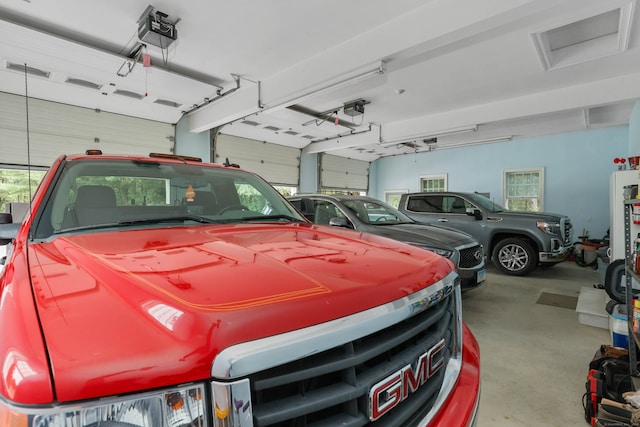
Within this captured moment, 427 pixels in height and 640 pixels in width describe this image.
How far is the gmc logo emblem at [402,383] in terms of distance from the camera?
743mm

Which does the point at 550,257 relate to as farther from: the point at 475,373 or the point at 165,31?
the point at 165,31

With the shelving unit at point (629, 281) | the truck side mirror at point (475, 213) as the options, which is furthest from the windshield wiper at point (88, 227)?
the truck side mirror at point (475, 213)

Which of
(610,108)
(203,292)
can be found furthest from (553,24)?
(203,292)

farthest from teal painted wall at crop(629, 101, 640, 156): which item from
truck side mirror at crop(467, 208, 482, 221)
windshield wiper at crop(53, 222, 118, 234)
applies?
windshield wiper at crop(53, 222, 118, 234)

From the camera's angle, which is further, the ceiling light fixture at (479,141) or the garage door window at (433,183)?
the garage door window at (433,183)

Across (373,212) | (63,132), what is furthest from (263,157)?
(373,212)

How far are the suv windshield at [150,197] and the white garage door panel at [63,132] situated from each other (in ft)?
19.8

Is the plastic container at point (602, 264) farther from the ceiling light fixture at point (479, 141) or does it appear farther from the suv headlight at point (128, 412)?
the suv headlight at point (128, 412)

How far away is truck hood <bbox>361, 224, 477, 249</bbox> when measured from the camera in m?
3.86

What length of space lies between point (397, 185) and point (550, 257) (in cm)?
823

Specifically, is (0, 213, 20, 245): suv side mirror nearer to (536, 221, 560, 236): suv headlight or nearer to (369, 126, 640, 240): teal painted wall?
(536, 221, 560, 236): suv headlight

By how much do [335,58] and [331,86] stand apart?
1.42ft

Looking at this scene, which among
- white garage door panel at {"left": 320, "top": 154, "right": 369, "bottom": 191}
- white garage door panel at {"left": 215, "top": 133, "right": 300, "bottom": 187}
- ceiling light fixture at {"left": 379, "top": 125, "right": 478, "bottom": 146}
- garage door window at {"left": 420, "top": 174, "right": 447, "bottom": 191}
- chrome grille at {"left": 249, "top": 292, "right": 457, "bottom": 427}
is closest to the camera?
chrome grille at {"left": 249, "top": 292, "right": 457, "bottom": 427}

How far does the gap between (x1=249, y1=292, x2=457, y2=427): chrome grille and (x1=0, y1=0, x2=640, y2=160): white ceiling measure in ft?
13.2
